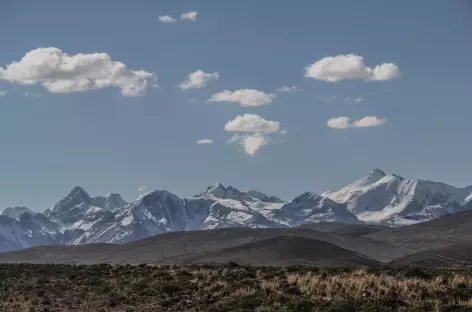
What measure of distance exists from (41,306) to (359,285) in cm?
1718

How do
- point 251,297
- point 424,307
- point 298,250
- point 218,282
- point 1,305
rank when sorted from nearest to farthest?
point 424,307
point 251,297
point 1,305
point 218,282
point 298,250

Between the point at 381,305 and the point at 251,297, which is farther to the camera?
the point at 251,297

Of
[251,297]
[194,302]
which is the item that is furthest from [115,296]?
[251,297]

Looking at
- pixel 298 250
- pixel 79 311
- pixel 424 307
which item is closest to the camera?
pixel 424 307

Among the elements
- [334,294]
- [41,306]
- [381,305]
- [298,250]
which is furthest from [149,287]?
[298,250]

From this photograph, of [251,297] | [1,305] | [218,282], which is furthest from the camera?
[218,282]

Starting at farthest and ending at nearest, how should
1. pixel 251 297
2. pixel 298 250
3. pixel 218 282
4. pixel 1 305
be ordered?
1. pixel 298 250
2. pixel 218 282
3. pixel 1 305
4. pixel 251 297

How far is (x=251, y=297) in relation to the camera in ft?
103

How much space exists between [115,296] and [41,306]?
4036 millimetres

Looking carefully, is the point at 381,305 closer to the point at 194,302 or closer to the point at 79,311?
the point at 194,302

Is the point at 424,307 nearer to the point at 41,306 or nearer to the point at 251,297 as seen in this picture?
the point at 251,297

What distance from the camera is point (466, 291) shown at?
104 feet

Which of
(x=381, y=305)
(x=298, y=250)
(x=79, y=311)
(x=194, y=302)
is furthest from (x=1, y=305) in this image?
(x=298, y=250)

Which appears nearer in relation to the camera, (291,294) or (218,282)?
(291,294)
